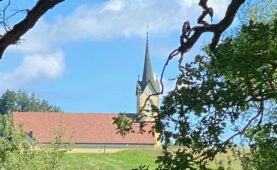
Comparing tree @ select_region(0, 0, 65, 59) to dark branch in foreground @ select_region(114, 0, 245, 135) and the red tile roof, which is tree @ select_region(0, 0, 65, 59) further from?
the red tile roof

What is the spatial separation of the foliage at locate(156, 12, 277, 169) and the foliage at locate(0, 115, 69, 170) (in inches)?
419

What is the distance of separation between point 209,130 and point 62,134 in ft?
43.0

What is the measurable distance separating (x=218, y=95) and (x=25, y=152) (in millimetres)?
11847

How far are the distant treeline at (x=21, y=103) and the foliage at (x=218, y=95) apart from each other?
353ft

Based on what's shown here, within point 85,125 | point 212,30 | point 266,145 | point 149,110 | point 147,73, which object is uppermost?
point 147,73

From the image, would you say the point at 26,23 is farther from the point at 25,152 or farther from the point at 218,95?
the point at 25,152

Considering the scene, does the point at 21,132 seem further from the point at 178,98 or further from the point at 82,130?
the point at 82,130

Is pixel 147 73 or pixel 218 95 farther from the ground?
pixel 147 73

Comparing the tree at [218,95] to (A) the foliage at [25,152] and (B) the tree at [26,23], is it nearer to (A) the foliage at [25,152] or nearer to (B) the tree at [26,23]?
(B) the tree at [26,23]

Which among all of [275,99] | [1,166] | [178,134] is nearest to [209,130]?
[178,134]

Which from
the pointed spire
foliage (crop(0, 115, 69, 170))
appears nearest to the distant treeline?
the pointed spire

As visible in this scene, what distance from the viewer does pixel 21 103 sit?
126812 millimetres

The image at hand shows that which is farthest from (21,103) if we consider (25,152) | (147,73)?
(25,152)

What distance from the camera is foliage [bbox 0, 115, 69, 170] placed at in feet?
49.8
